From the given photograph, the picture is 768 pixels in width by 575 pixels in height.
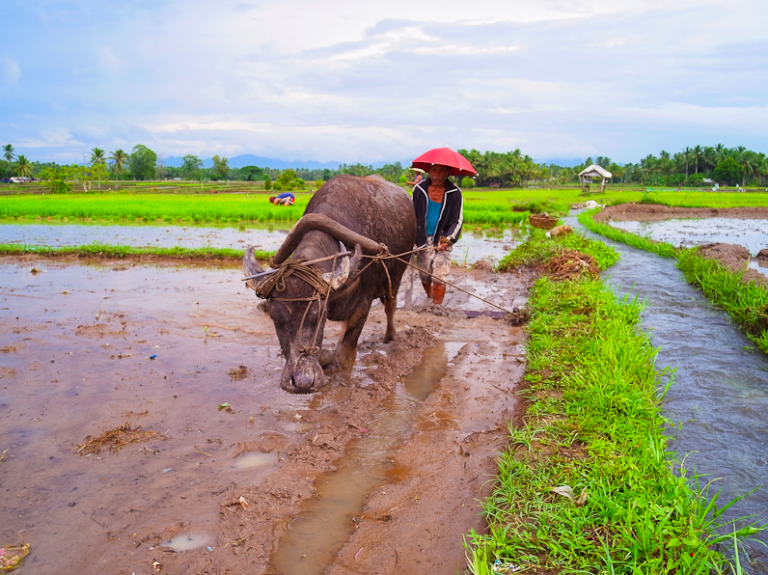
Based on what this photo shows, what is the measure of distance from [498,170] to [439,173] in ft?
177

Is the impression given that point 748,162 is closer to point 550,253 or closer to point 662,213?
point 662,213

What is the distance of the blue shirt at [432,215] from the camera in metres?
6.59

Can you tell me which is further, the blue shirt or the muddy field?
the blue shirt

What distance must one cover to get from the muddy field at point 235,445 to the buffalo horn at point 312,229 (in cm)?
132

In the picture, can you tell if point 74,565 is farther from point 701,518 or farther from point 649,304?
point 649,304

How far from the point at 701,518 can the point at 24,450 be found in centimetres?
415

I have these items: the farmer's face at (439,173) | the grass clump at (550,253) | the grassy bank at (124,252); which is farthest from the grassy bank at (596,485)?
the grassy bank at (124,252)

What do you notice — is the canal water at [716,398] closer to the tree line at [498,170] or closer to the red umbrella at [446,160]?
the red umbrella at [446,160]

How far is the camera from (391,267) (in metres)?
5.62

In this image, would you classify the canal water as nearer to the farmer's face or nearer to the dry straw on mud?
the farmer's face

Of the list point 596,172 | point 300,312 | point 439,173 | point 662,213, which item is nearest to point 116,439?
point 300,312

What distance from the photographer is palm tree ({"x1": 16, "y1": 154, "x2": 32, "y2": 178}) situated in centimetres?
6606

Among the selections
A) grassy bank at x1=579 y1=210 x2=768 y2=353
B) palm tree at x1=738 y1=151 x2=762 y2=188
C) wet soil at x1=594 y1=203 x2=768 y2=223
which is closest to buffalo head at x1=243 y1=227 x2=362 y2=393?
grassy bank at x1=579 y1=210 x2=768 y2=353

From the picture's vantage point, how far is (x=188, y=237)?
15.9 meters
